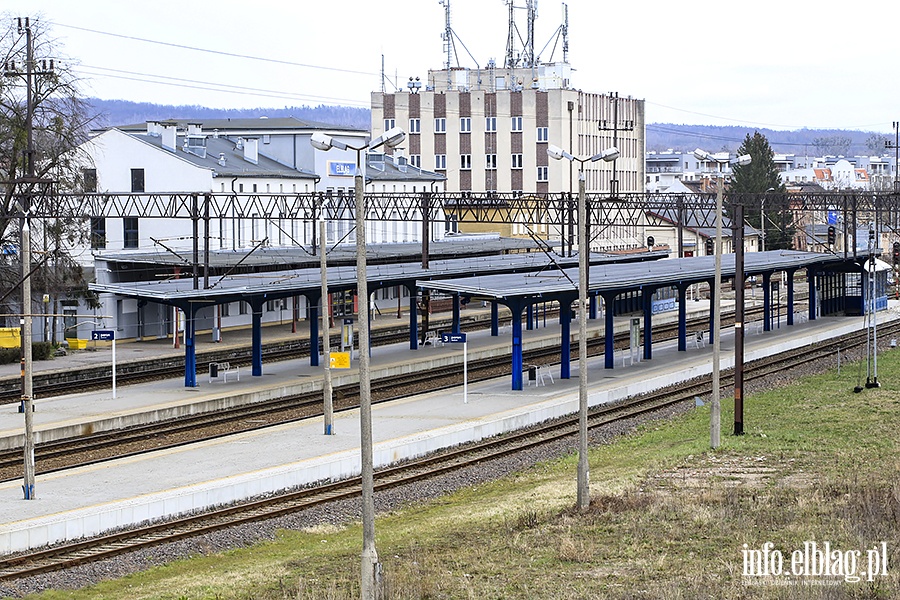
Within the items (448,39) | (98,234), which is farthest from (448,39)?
(98,234)

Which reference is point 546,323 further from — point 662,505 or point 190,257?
point 662,505

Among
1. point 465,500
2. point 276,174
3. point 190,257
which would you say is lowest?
point 465,500

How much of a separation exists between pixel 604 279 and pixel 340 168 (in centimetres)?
3384

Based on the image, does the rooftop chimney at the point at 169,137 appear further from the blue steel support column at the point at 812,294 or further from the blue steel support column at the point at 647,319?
the blue steel support column at the point at 812,294

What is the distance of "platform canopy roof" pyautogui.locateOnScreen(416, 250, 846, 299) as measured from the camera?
3625 cm

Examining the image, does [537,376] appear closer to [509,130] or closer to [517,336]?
[517,336]

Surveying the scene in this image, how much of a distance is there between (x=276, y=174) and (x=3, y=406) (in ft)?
112

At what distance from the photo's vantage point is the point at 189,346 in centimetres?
3662

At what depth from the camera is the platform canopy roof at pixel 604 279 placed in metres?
36.2

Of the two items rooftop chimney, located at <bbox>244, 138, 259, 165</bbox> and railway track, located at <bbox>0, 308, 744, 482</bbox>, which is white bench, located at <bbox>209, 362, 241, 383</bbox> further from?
rooftop chimney, located at <bbox>244, 138, 259, 165</bbox>

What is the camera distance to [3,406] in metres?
34.1

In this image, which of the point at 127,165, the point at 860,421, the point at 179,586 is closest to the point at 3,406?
the point at 179,586

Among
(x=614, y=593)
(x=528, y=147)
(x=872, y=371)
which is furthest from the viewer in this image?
(x=528, y=147)

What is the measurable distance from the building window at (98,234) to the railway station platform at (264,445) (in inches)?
677
